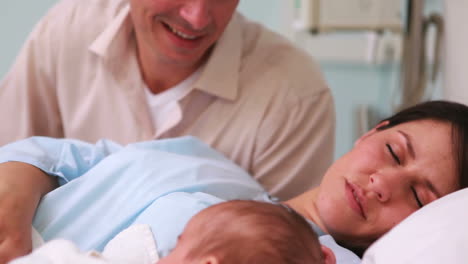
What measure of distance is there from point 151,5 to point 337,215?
72cm

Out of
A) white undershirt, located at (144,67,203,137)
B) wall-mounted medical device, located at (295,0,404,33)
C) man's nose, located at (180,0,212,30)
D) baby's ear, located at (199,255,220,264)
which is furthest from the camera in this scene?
wall-mounted medical device, located at (295,0,404,33)

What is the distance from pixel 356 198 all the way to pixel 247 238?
1.51 ft

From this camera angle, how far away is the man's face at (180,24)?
1345mm

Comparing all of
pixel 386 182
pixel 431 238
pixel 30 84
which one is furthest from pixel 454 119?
pixel 30 84

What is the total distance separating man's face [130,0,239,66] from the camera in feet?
4.41

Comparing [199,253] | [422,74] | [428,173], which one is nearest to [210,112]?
[428,173]

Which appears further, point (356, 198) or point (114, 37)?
point (114, 37)

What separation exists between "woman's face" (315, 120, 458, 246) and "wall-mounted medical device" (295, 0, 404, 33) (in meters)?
1.43

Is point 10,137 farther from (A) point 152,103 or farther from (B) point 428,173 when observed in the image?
(B) point 428,173

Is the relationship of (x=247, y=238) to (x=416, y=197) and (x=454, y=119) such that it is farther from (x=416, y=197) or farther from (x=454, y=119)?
(x=454, y=119)

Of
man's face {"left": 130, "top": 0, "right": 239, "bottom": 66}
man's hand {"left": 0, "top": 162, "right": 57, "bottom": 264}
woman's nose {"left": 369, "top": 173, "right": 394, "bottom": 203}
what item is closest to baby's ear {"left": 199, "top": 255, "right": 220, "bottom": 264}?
man's hand {"left": 0, "top": 162, "right": 57, "bottom": 264}

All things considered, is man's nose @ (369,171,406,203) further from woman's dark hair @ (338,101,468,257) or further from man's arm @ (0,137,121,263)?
man's arm @ (0,137,121,263)

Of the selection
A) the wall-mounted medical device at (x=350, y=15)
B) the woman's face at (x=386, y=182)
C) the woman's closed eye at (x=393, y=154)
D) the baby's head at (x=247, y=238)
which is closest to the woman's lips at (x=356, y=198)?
the woman's face at (x=386, y=182)

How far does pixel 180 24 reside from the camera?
137 cm
